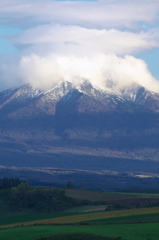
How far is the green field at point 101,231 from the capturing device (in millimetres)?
56572

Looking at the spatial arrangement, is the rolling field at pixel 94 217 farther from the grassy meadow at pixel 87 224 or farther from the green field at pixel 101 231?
the green field at pixel 101 231

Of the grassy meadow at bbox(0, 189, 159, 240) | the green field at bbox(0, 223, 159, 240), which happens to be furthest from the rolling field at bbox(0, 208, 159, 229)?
the green field at bbox(0, 223, 159, 240)

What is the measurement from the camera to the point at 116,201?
9894cm

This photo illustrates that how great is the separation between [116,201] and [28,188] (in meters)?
13.9

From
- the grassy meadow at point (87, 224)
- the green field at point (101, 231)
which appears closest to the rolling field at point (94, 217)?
the grassy meadow at point (87, 224)

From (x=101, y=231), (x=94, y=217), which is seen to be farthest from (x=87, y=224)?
(x=94, y=217)

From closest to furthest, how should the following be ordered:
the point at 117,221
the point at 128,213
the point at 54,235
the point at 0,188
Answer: the point at 54,235, the point at 117,221, the point at 128,213, the point at 0,188

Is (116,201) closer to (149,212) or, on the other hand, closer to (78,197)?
(78,197)

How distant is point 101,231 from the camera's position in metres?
60.4

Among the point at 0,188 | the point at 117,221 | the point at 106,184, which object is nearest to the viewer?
the point at 117,221

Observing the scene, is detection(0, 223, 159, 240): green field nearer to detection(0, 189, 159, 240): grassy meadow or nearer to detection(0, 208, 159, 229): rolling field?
detection(0, 189, 159, 240): grassy meadow

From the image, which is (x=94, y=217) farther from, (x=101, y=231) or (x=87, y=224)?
(x=101, y=231)

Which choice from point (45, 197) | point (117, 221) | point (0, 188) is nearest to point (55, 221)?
point (117, 221)

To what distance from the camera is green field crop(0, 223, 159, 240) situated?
56.6 m
